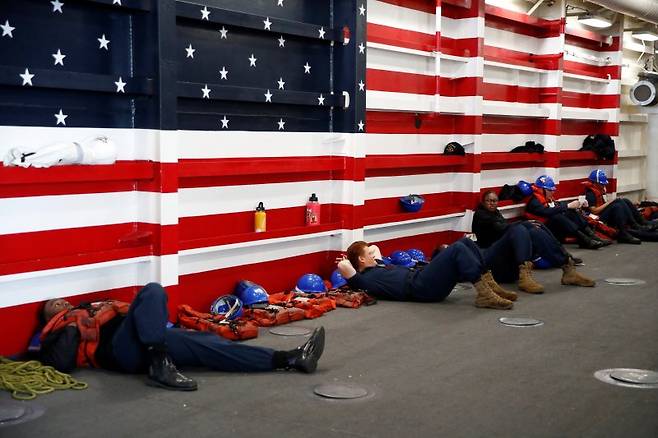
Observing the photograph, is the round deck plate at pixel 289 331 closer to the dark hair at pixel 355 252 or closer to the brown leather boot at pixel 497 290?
the dark hair at pixel 355 252

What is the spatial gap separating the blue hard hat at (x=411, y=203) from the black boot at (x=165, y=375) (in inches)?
210

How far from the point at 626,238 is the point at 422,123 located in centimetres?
430

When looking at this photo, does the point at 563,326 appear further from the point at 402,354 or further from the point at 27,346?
the point at 27,346

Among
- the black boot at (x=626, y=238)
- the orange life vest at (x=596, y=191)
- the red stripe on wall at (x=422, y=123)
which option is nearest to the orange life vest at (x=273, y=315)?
the red stripe on wall at (x=422, y=123)

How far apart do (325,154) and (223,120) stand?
5.13ft

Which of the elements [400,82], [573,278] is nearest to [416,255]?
[573,278]

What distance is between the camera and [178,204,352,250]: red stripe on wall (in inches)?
272

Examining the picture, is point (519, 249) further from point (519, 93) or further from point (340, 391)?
point (519, 93)

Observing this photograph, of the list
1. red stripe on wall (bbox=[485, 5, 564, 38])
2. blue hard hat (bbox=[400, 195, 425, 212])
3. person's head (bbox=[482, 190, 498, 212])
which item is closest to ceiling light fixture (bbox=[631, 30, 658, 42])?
red stripe on wall (bbox=[485, 5, 564, 38])

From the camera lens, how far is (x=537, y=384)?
5.08 metres

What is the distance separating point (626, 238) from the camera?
1222 cm

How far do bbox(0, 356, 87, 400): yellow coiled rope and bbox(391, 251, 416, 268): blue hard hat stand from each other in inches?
193

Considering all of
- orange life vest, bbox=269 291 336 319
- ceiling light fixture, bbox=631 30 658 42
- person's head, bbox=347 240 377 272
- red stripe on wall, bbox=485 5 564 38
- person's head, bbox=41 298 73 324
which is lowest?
orange life vest, bbox=269 291 336 319

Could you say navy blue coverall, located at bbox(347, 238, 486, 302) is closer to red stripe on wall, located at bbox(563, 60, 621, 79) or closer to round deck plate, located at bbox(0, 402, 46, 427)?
round deck plate, located at bbox(0, 402, 46, 427)
